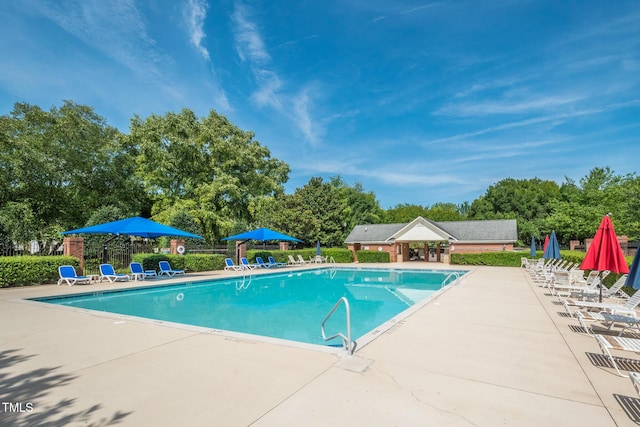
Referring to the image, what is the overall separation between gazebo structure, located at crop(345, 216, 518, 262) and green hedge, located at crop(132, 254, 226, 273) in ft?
45.9

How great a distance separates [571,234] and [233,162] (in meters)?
41.0

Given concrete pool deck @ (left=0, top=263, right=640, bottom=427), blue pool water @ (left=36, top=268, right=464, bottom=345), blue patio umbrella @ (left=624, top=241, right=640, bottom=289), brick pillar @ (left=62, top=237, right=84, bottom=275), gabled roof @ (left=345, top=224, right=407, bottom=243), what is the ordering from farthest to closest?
gabled roof @ (left=345, top=224, right=407, bottom=243)
brick pillar @ (left=62, top=237, right=84, bottom=275)
blue pool water @ (left=36, top=268, right=464, bottom=345)
blue patio umbrella @ (left=624, top=241, right=640, bottom=289)
concrete pool deck @ (left=0, top=263, right=640, bottom=427)

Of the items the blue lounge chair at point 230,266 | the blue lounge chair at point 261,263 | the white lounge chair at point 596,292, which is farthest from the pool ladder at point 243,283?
the white lounge chair at point 596,292

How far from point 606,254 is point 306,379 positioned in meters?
7.31

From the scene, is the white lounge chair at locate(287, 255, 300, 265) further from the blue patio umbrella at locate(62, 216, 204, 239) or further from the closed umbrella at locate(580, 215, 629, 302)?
the closed umbrella at locate(580, 215, 629, 302)

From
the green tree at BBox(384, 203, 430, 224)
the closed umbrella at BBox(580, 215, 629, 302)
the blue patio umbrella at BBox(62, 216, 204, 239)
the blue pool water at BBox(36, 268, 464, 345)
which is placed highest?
the green tree at BBox(384, 203, 430, 224)

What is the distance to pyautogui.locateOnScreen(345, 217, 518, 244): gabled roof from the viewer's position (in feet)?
99.1

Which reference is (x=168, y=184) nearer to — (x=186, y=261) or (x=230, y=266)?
(x=230, y=266)

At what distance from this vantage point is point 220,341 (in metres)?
→ 5.89

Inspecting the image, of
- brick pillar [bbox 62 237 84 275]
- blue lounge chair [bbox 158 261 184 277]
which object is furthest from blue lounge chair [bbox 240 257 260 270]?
brick pillar [bbox 62 237 84 275]

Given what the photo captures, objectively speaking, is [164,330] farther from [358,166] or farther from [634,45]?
[358,166]

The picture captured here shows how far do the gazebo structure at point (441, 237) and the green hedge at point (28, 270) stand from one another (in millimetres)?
22472

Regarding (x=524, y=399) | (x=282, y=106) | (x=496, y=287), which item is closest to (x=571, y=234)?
(x=496, y=287)

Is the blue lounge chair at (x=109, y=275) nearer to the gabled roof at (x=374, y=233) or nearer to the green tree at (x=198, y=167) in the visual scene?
the green tree at (x=198, y=167)
